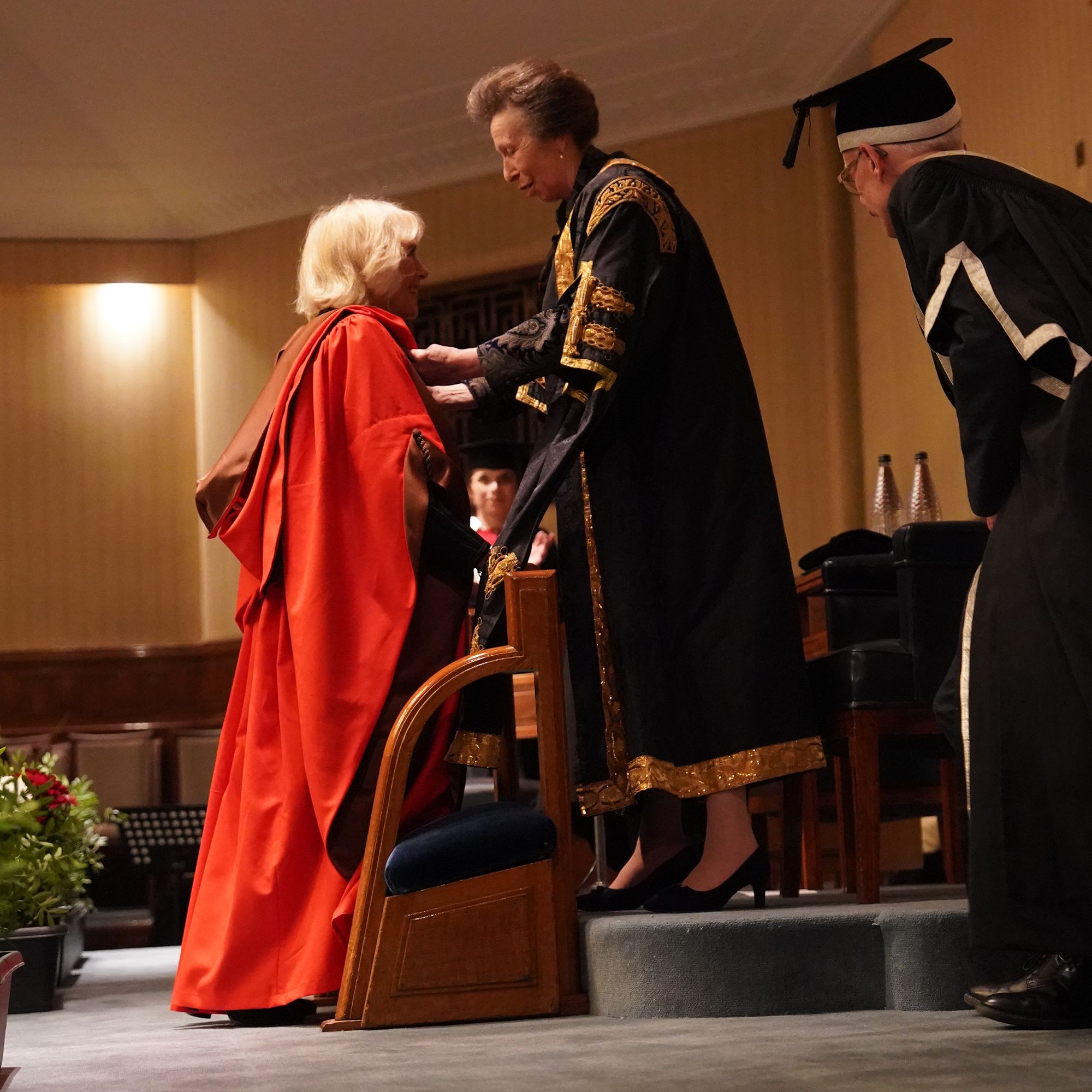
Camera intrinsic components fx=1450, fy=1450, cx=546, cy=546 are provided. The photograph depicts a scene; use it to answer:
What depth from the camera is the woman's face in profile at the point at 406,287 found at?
3119mm

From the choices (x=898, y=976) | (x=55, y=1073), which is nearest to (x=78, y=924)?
(x=55, y=1073)

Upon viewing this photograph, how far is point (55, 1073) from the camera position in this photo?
2102mm

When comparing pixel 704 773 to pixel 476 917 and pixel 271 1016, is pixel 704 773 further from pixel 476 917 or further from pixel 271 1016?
pixel 271 1016

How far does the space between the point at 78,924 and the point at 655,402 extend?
12.2 ft

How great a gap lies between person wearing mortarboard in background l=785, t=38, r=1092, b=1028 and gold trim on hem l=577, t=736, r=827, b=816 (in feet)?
1.42

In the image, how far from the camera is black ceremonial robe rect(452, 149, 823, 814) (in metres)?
2.66

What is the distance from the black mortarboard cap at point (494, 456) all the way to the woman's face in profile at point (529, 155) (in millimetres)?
2895

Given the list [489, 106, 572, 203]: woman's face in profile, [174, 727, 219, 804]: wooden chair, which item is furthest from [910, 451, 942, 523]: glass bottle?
[174, 727, 219, 804]: wooden chair

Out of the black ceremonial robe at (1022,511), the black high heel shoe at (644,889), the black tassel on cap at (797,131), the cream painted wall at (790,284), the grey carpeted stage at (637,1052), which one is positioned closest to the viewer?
the grey carpeted stage at (637,1052)

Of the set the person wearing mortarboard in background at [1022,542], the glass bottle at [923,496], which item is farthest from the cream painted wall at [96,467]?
the person wearing mortarboard in background at [1022,542]

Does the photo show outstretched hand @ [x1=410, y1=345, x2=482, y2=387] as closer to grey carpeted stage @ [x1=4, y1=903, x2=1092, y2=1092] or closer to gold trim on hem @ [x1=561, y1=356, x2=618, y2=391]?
gold trim on hem @ [x1=561, y1=356, x2=618, y2=391]

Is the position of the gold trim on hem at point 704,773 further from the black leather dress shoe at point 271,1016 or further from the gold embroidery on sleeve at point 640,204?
the gold embroidery on sleeve at point 640,204

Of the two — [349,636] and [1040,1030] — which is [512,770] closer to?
[349,636]

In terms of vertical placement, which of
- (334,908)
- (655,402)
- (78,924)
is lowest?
(78,924)
